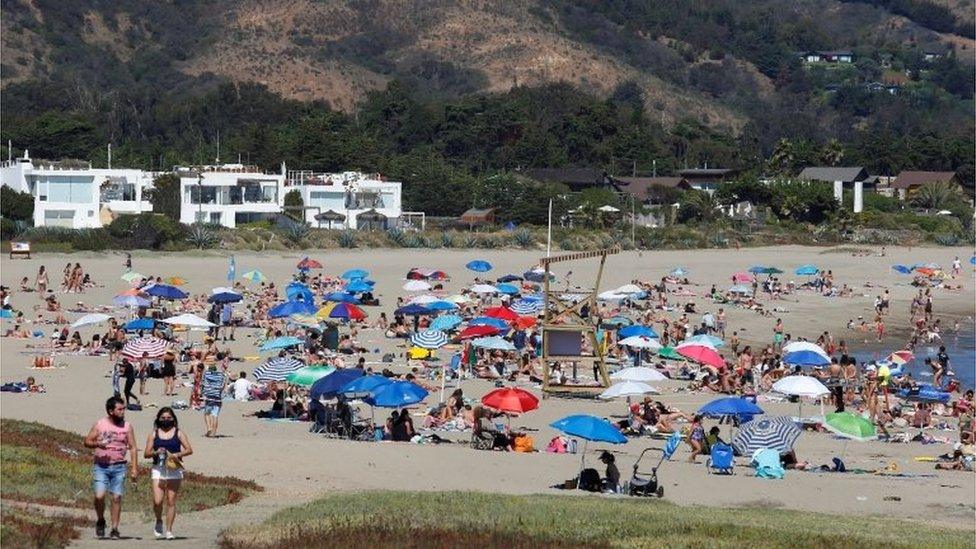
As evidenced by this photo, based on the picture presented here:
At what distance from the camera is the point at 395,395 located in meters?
19.4

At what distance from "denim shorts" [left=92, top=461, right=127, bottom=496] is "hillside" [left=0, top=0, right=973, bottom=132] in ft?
375

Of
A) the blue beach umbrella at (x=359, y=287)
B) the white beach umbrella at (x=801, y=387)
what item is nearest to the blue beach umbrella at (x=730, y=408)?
the white beach umbrella at (x=801, y=387)

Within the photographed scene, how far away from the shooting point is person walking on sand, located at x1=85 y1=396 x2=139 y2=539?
11164 mm

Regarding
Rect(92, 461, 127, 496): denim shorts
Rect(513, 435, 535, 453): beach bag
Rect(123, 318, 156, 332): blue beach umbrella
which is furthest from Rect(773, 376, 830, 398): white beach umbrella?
Rect(92, 461, 127, 496): denim shorts

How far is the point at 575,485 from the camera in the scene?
16.9 metres

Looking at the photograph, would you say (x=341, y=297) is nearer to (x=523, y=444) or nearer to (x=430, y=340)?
(x=430, y=340)

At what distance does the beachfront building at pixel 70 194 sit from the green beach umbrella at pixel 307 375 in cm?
4296

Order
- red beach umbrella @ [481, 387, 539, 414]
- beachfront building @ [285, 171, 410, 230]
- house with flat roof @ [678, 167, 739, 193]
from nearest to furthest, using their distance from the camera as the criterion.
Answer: red beach umbrella @ [481, 387, 539, 414] < beachfront building @ [285, 171, 410, 230] < house with flat roof @ [678, 167, 739, 193]

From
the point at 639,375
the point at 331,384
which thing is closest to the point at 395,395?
the point at 331,384

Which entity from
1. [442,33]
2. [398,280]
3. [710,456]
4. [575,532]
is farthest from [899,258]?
[442,33]

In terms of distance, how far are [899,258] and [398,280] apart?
2522 cm

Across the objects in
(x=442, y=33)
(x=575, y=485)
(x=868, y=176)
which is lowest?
(x=575, y=485)

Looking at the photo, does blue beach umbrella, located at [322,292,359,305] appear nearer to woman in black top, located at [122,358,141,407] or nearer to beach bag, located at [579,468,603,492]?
woman in black top, located at [122,358,141,407]

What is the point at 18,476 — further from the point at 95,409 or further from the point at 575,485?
the point at 95,409
